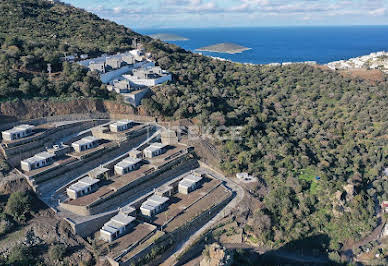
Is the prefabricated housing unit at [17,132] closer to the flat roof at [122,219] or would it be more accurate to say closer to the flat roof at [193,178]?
the flat roof at [122,219]

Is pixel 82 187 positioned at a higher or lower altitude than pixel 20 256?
higher

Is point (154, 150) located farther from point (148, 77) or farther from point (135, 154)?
point (148, 77)

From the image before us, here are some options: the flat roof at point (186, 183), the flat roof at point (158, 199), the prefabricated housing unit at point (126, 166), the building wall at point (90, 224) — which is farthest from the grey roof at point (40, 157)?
the flat roof at point (186, 183)

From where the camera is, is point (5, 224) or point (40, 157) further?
point (40, 157)

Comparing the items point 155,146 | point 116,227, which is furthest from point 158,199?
point 155,146

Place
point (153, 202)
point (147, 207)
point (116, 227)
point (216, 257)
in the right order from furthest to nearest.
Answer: point (153, 202) → point (147, 207) → point (116, 227) → point (216, 257)

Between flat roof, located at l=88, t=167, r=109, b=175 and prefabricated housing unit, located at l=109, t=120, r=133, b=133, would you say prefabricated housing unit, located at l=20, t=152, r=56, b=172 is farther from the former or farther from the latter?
prefabricated housing unit, located at l=109, t=120, r=133, b=133

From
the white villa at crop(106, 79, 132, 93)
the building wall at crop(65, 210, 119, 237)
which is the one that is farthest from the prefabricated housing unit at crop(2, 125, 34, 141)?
the white villa at crop(106, 79, 132, 93)

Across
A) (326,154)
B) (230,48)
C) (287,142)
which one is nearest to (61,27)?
(287,142)
